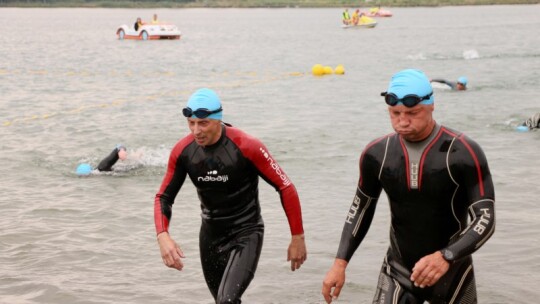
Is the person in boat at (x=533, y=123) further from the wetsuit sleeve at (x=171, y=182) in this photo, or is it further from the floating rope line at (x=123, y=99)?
the wetsuit sleeve at (x=171, y=182)

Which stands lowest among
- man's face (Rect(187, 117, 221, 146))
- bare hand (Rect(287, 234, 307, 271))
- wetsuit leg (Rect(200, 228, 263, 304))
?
wetsuit leg (Rect(200, 228, 263, 304))

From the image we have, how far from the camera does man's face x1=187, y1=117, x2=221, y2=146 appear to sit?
615 centimetres

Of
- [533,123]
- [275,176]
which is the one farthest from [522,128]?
[275,176]

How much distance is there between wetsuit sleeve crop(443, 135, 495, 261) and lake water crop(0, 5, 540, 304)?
4585mm

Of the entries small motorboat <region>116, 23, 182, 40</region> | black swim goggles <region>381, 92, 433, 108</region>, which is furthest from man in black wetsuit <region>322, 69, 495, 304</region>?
small motorboat <region>116, 23, 182, 40</region>

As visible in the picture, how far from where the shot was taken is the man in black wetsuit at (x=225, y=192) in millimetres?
6168

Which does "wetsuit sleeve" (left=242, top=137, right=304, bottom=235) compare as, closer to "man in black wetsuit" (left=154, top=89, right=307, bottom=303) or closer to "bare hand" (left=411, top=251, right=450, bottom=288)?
"man in black wetsuit" (left=154, top=89, right=307, bottom=303)

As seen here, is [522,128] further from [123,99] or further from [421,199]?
[421,199]

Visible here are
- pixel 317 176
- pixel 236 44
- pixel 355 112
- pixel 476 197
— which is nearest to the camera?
pixel 476 197

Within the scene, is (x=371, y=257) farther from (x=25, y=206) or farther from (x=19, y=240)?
(x=25, y=206)

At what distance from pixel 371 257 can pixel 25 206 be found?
623 centimetres

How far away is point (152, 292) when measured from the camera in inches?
372

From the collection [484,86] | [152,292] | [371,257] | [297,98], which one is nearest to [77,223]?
[152,292]

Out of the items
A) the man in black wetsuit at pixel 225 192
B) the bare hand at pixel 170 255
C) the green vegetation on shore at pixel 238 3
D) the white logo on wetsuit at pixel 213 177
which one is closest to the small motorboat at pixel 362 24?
the green vegetation on shore at pixel 238 3
